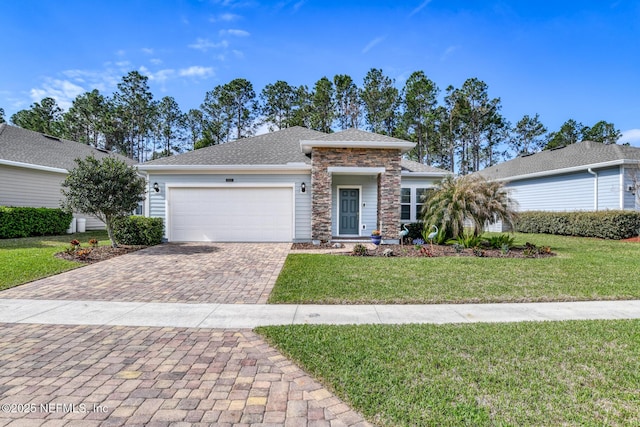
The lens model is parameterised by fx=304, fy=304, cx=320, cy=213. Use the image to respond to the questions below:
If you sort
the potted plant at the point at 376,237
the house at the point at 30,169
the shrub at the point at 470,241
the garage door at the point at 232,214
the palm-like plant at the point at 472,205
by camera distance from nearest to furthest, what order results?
the palm-like plant at the point at 472,205 < the shrub at the point at 470,241 < the potted plant at the point at 376,237 < the garage door at the point at 232,214 < the house at the point at 30,169

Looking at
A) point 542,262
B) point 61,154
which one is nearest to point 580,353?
point 542,262

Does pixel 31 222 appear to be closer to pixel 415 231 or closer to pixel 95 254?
pixel 95 254

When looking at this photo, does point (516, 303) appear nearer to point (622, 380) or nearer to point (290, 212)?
point (622, 380)

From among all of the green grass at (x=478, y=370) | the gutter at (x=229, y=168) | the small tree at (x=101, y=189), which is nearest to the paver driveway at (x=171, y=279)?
the small tree at (x=101, y=189)

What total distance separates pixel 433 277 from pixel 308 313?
3366mm

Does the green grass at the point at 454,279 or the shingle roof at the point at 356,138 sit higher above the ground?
the shingle roof at the point at 356,138

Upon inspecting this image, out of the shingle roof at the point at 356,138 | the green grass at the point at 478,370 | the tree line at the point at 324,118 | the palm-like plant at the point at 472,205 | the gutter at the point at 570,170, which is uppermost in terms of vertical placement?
the tree line at the point at 324,118

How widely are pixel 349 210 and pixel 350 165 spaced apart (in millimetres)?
2183

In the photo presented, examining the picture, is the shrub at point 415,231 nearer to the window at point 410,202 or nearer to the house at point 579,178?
the window at point 410,202

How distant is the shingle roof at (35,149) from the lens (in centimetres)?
1401

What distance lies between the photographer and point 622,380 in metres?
2.74

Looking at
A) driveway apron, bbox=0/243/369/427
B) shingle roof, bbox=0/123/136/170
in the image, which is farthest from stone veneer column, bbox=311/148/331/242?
shingle roof, bbox=0/123/136/170

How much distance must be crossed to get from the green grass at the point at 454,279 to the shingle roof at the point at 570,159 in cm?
593

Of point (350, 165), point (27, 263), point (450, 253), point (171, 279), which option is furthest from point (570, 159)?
point (27, 263)
